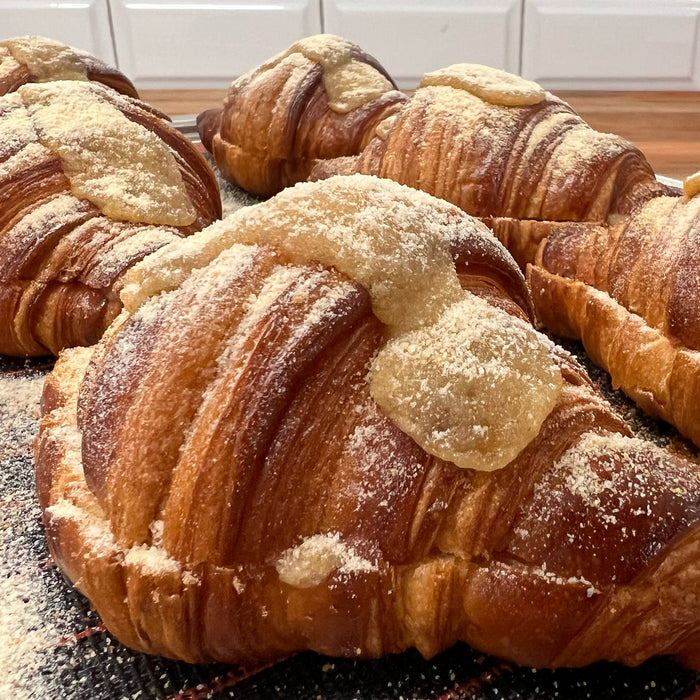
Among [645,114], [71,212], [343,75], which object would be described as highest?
[343,75]

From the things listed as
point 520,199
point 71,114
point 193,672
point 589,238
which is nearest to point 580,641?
point 193,672

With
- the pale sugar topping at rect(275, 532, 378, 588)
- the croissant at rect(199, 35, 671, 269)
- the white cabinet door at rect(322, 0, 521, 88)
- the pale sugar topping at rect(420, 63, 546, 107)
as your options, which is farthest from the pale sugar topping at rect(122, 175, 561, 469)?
the white cabinet door at rect(322, 0, 521, 88)

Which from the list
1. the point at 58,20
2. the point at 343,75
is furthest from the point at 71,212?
the point at 58,20

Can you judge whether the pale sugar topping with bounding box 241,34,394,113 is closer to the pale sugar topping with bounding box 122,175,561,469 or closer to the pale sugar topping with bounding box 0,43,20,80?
the pale sugar topping with bounding box 0,43,20,80

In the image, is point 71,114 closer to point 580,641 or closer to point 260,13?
point 580,641

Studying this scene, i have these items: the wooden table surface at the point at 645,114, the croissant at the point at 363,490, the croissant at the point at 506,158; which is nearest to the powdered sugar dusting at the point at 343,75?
the croissant at the point at 506,158

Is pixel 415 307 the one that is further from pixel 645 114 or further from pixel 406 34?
pixel 406 34
